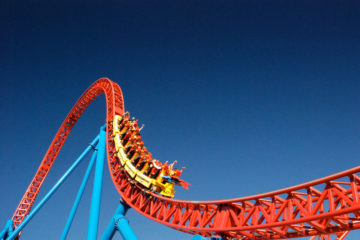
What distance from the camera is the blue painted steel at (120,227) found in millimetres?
9832

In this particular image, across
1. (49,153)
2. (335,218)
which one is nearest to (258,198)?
(335,218)

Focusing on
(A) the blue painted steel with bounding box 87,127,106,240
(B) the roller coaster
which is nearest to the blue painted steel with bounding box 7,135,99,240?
(B) the roller coaster

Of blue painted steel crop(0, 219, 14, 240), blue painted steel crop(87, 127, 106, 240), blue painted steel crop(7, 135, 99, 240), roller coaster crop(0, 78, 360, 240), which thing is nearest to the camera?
roller coaster crop(0, 78, 360, 240)

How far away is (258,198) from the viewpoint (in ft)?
A: 23.5

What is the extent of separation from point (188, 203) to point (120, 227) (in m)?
2.69

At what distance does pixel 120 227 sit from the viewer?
10.3m

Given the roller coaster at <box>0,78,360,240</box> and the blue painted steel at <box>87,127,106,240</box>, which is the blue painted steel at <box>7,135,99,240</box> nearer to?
the roller coaster at <box>0,78,360,240</box>

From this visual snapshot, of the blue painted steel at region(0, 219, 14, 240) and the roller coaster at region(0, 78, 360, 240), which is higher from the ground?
the roller coaster at region(0, 78, 360, 240)

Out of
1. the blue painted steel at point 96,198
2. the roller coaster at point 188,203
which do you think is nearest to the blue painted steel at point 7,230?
the roller coaster at point 188,203

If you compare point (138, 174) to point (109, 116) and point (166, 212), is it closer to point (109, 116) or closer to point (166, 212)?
point (166, 212)

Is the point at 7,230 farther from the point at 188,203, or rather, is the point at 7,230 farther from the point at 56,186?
the point at 188,203

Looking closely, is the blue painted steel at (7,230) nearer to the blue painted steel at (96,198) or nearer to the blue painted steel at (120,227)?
the blue painted steel at (96,198)

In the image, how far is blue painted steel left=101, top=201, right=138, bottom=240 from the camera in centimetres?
983

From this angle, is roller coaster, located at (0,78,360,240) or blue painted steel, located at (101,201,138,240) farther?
blue painted steel, located at (101,201,138,240)
